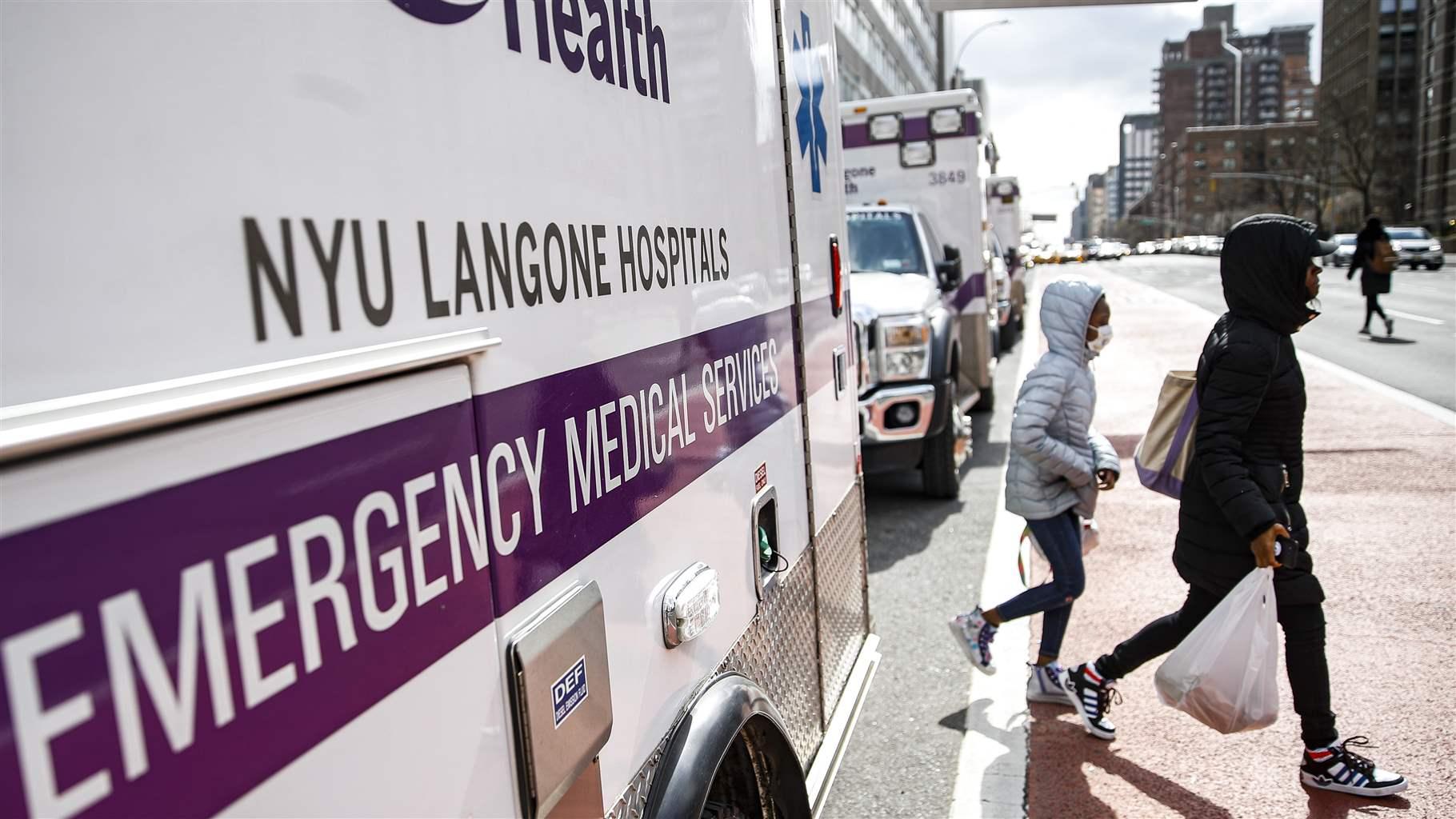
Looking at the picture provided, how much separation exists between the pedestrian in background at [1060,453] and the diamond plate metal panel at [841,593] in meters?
0.68

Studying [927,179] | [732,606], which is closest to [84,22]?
[732,606]

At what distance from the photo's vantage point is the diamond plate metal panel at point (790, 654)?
97.7 inches

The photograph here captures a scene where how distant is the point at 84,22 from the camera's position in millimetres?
852

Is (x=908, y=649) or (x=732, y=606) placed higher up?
(x=732, y=606)

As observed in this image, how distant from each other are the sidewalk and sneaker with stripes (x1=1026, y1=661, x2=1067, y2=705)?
0.14ft

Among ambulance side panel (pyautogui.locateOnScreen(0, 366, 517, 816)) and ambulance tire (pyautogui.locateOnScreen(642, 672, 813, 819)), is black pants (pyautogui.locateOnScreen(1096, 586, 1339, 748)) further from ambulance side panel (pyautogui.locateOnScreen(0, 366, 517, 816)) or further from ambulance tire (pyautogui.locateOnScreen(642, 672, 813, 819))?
ambulance side panel (pyautogui.locateOnScreen(0, 366, 517, 816))

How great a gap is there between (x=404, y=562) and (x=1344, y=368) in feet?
45.1

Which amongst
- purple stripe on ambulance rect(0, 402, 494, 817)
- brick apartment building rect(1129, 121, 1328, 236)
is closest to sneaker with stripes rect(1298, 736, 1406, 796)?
purple stripe on ambulance rect(0, 402, 494, 817)

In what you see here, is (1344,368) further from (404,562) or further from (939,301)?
(404,562)

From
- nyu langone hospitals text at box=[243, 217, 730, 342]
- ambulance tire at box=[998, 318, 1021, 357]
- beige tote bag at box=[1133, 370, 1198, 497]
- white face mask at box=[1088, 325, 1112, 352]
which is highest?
nyu langone hospitals text at box=[243, 217, 730, 342]

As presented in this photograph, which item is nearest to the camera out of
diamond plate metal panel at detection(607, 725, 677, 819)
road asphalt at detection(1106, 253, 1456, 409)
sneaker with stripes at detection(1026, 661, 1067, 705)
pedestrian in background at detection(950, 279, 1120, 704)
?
diamond plate metal panel at detection(607, 725, 677, 819)

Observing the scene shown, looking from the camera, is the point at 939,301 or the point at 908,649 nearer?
the point at 908,649

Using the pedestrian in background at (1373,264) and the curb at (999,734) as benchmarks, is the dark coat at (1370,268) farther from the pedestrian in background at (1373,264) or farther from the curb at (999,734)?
the curb at (999,734)

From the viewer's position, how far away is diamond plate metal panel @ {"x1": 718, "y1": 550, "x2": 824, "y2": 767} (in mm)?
2480
